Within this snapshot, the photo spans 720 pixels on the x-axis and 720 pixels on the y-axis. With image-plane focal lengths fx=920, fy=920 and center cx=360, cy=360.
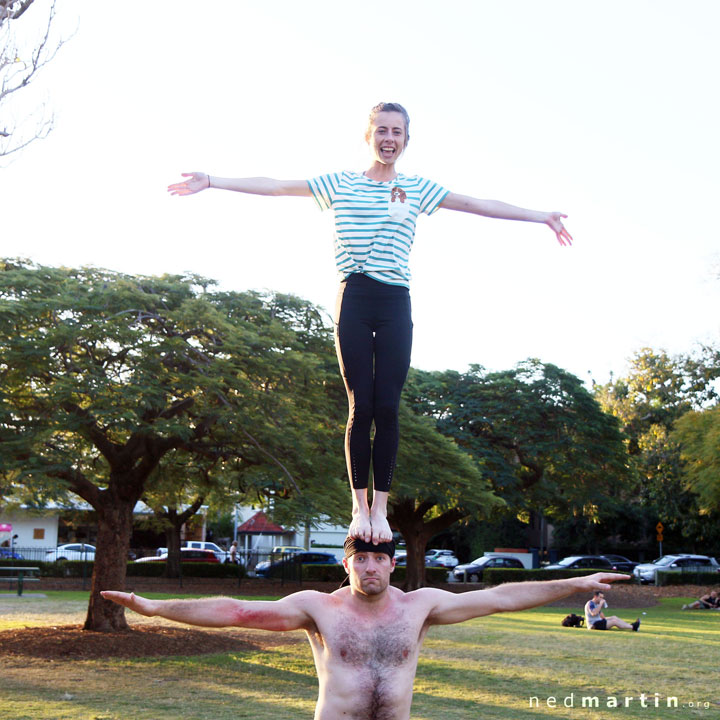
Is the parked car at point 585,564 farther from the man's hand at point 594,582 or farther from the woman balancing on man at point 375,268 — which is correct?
the woman balancing on man at point 375,268

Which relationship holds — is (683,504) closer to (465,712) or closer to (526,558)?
Answer: (526,558)

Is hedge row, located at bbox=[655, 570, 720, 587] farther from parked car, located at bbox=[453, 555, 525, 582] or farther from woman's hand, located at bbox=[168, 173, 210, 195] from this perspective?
woman's hand, located at bbox=[168, 173, 210, 195]

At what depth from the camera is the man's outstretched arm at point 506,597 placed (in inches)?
184

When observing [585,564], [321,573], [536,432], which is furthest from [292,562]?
[585,564]

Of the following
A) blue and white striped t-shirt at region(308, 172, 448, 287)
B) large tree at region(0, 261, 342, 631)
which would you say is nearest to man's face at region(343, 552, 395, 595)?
blue and white striped t-shirt at region(308, 172, 448, 287)

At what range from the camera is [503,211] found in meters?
4.77

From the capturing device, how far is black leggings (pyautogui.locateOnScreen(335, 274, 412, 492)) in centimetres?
445

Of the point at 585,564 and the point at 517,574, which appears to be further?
the point at 585,564

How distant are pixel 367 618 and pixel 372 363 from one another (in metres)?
1.35

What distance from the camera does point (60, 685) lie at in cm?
1338

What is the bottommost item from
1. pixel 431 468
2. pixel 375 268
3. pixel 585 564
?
pixel 585 564

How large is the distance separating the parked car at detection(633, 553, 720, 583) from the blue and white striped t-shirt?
1559 inches

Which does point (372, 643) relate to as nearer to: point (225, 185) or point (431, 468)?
point (225, 185)
